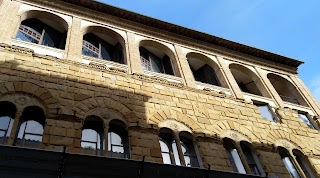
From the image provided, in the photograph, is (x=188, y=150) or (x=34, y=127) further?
(x=188, y=150)

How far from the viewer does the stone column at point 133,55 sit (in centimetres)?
937

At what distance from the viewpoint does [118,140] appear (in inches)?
275

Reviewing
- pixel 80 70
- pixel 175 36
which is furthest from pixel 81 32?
pixel 175 36

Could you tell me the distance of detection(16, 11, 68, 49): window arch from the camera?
373 inches

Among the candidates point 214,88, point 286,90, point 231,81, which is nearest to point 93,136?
point 214,88

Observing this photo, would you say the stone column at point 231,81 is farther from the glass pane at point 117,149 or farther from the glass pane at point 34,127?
the glass pane at point 34,127

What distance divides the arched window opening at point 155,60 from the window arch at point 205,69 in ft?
3.07

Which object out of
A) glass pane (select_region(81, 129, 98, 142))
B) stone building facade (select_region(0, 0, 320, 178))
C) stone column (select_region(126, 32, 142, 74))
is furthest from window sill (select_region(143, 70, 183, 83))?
glass pane (select_region(81, 129, 98, 142))

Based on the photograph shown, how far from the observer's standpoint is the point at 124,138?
7082 millimetres

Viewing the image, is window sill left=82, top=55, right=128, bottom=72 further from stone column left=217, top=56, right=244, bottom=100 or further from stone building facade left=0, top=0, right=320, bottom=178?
stone column left=217, top=56, right=244, bottom=100

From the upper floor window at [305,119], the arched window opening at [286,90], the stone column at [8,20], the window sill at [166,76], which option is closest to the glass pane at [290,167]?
the upper floor window at [305,119]

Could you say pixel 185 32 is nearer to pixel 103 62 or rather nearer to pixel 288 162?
pixel 103 62

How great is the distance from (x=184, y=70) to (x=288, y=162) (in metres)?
4.05

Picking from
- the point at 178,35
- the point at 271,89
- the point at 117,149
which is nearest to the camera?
the point at 117,149
